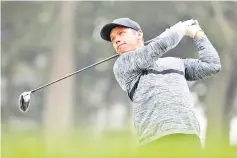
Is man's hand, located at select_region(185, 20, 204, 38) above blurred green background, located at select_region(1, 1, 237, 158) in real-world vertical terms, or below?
below

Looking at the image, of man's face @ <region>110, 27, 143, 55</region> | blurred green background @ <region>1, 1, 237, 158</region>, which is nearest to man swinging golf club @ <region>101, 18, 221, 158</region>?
man's face @ <region>110, 27, 143, 55</region>

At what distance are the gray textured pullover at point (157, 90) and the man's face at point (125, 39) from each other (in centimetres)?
8

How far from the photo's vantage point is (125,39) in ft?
8.59

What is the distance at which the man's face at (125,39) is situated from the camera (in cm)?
261

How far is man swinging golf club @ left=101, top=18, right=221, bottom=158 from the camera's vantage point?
234cm

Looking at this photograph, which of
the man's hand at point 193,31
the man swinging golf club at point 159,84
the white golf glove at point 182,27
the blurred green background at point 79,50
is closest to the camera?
the man swinging golf club at point 159,84

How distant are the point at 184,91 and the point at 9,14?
52.1 ft

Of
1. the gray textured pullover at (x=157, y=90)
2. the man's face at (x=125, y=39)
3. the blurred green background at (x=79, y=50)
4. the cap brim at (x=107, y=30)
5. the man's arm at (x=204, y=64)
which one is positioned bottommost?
the gray textured pullover at (x=157, y=90)

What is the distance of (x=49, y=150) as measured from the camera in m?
1.56

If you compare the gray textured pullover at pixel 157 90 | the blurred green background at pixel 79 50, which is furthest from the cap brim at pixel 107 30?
the blurred green background at pixel 79 50

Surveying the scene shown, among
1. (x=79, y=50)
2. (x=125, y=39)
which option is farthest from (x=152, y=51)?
(x=79, y=50)

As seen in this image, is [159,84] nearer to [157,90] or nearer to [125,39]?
[157,90]

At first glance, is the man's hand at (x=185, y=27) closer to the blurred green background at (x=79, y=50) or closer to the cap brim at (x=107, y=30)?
the cap brim at (x=107, y=30)

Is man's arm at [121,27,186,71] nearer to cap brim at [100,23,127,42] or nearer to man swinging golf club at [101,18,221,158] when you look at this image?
man swinging golf club at [101,18,221,158]
